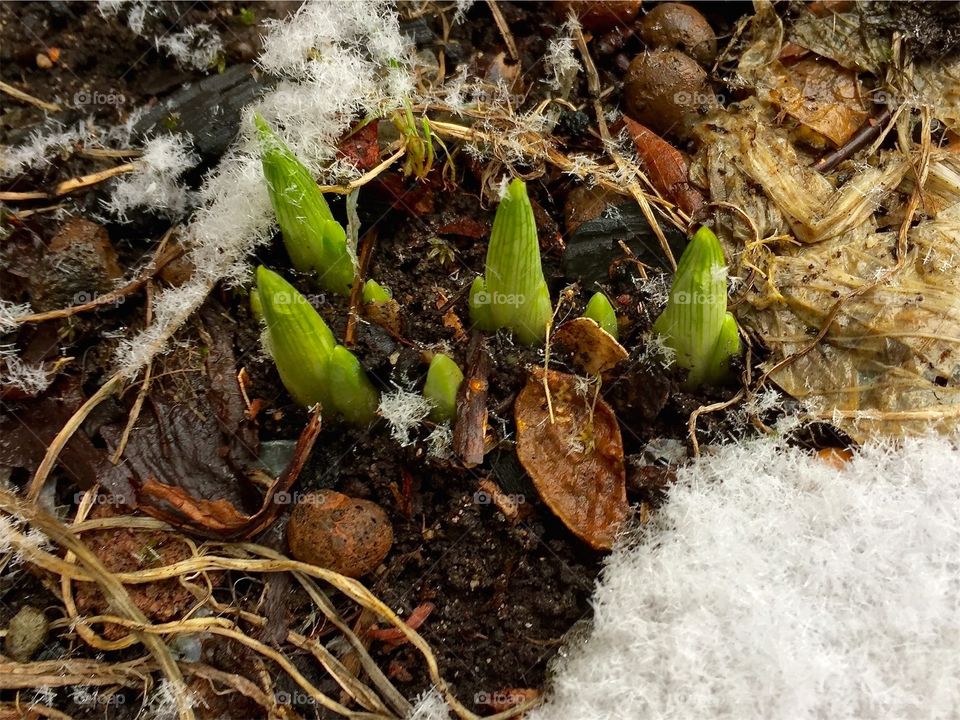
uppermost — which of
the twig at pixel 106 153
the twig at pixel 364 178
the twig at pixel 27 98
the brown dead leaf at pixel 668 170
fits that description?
the twig at pixel 27 98

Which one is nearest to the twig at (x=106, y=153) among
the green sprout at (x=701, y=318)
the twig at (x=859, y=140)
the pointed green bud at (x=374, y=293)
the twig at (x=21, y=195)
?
the twig at (x=21, y=195)

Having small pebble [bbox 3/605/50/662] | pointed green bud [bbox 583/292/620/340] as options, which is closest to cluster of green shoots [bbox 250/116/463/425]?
pointed green bud [bbox 583/292/620/340]

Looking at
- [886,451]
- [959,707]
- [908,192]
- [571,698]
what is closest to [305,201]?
[571,698]

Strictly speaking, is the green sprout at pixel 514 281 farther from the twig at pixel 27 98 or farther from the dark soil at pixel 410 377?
the twig at pixel 27 98

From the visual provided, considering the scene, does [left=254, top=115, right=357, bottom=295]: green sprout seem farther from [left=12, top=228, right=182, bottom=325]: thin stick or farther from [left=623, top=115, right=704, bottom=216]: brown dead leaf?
[left=623, top=115, right=704, bottom=216]: brown dead leaf

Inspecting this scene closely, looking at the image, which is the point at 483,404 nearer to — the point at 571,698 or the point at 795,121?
the point at 571,698

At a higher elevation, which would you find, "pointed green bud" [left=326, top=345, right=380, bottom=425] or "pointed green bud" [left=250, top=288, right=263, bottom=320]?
"pointed green bud" [left=250, top=288, right=263, bottom=320]

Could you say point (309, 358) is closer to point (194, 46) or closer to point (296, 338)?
point (296, 338)

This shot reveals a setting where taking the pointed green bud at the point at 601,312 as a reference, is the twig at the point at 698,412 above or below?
below
